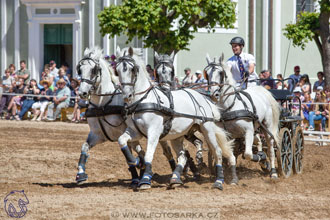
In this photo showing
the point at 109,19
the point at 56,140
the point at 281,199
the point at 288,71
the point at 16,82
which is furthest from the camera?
the point at 288,71

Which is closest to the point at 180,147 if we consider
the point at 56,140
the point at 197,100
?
the point at 197,100

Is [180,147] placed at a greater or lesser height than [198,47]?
lesser

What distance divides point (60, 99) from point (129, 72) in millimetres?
11777

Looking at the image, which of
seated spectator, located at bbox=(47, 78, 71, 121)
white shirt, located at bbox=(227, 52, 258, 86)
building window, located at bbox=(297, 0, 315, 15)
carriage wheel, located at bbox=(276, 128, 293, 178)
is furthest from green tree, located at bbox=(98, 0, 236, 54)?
carriage wheel, located at bbox=(276, 128, 293, 178)

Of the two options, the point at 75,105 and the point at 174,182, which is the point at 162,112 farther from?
the point at 75,105

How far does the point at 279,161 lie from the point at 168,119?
245 centimetres

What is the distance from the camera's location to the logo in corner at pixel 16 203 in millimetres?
7320

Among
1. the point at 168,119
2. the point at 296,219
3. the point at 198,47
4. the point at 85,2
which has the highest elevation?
the point at 85,2

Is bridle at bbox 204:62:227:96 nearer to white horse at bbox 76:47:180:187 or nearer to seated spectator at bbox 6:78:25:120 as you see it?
white horse at bbox 76:47:180:187

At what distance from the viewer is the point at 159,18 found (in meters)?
19.4

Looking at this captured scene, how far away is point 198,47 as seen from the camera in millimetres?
25203

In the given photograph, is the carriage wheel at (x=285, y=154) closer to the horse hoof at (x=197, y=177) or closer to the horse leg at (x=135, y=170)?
the horse hoof at (x=197, y=177)

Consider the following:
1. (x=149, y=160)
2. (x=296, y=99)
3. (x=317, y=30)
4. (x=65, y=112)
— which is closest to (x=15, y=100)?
(x=65, y=112)

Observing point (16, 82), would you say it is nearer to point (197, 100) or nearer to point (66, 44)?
point (66, 44)
